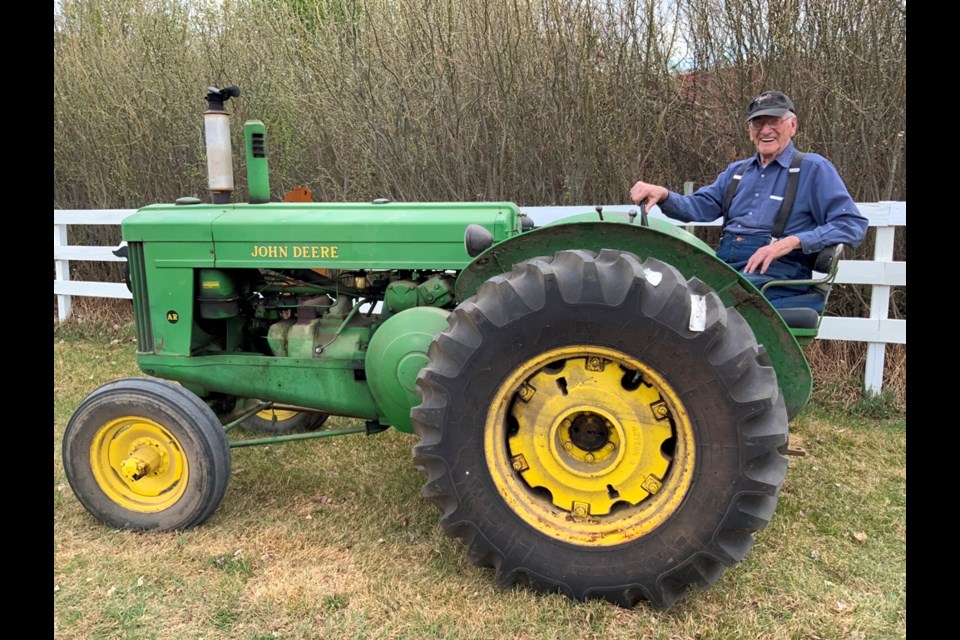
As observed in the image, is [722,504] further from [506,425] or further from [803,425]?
[803,425]

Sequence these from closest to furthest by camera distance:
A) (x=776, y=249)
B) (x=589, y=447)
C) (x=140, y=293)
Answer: (x=589, y=447) → (x=776, y=249) → (x=140, y=293)

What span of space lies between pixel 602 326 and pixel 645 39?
3.77m

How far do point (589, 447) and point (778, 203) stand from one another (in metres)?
1.59

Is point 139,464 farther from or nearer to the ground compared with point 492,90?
nearer to the ground

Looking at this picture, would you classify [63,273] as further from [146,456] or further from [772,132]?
[772,132]

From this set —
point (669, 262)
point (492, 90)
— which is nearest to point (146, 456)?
point (669, 262)

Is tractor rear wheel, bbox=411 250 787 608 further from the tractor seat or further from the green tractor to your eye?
the tractor seat

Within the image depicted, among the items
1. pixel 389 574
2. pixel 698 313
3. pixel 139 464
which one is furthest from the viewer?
pixel 139 464

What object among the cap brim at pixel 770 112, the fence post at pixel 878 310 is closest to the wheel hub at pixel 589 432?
the cap brim at pixel 770 112

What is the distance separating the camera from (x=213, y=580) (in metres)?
2.57

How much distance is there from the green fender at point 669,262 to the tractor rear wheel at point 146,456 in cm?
134

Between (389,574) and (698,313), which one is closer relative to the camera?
(698,313)

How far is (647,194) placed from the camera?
9.86 ft

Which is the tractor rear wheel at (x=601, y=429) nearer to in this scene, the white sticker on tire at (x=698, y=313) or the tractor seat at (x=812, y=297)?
the white sticker on tire at (x=698, y=313)
